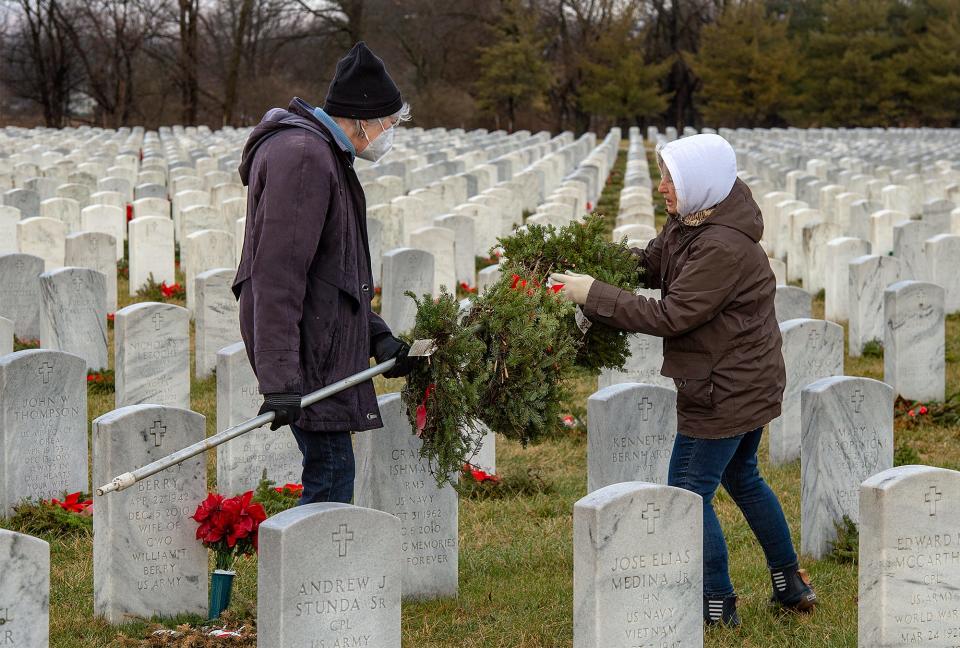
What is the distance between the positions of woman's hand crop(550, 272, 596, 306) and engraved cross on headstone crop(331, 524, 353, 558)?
1.18 meters

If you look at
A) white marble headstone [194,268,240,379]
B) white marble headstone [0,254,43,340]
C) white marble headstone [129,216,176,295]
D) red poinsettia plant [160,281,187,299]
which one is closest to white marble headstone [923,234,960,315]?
white marble headstone [194,268,240,379]

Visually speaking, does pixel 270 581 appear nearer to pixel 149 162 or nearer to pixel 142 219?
pixel 142 219

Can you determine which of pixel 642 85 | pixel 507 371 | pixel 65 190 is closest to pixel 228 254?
pixel 65 190

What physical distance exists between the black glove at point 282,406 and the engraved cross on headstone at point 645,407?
2.17 m

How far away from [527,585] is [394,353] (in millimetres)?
1555

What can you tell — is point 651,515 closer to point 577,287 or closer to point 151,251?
point 577,287

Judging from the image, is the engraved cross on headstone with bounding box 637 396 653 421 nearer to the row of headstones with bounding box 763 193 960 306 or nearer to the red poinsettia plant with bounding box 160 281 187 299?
the row of headstones with bounding box 763 193 960 306

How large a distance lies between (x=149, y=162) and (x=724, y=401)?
17817 millimetres

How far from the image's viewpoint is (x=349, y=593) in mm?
3953

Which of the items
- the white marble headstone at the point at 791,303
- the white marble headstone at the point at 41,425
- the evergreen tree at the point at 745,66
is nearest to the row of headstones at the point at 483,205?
the white marble headstone at the point at 791,303

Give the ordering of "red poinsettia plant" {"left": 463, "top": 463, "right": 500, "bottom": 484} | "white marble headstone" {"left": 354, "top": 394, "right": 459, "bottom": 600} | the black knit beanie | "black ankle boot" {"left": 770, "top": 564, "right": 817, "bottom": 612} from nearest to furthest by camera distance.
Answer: the black knit beanie
"black ankle boot" {"left": 770, "top": 564, "right": 817, "bottom": 612}
"white marble headstone" {"left": 354, "top": 394, "right": 459, "bottom": 600}
"red poinsettia plant" {"left": 463, "top": 463, "right": 500, "bottom": 484}

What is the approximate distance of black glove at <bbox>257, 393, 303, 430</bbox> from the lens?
3.89 metres

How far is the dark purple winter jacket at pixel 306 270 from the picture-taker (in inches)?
154

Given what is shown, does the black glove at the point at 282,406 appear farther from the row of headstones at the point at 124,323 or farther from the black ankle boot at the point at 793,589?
the row of headstones at the point at 124,323
